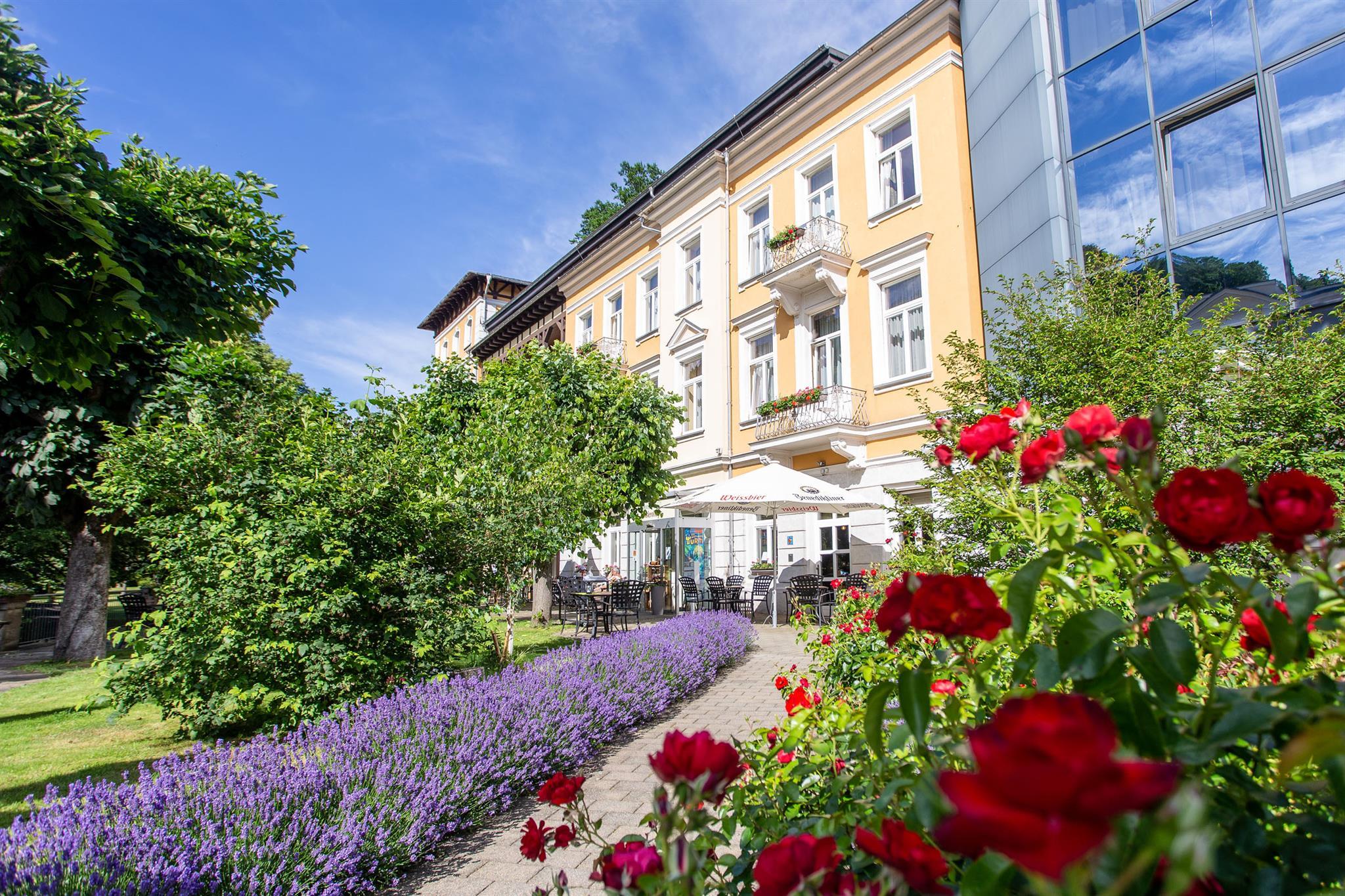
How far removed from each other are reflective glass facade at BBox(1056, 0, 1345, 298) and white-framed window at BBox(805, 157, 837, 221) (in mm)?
5226

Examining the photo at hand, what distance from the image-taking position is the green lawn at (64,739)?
16.8 ft

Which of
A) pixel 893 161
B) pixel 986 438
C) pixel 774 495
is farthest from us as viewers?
pixel 893 161

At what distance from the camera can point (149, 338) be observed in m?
10.9

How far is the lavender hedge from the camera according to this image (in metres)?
2.48

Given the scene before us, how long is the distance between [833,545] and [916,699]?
1440 centimetres

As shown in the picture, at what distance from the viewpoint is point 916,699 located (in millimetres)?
1019

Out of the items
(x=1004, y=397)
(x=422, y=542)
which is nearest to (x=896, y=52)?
(x=1004, y=397)

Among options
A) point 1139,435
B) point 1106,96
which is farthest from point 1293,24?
point 1139,435

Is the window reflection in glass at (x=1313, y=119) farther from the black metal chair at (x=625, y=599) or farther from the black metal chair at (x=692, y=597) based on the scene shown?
the black metal chair at (x=625, y=599)

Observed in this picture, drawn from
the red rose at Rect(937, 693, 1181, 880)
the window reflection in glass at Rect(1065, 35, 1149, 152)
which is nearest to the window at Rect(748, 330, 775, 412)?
the window reflection in glass at Rect(1065, 35, 1149, 152)

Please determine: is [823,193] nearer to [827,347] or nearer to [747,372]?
[827,347]

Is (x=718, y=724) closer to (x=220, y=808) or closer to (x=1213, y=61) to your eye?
(x=220, y=808)

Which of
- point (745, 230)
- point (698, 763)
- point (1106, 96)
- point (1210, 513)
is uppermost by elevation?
point (745, 230)

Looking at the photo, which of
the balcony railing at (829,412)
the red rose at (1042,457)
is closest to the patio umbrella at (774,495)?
the balcony railing at (829,412)
